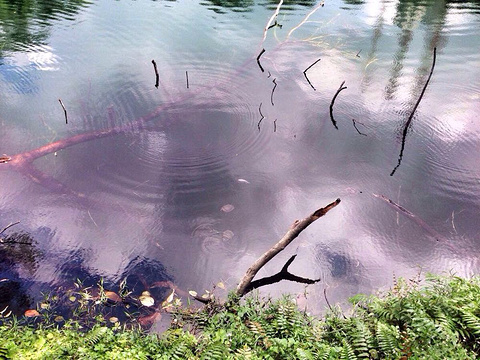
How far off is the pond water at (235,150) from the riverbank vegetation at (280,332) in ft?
0.97

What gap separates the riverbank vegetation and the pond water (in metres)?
0.30

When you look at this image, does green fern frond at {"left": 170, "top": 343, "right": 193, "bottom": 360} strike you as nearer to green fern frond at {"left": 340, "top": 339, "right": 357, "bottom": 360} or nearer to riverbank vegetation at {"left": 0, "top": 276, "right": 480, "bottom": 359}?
riverbank vegetation at {"left": 0, "top": 276, "right": 480, "bottom": 359}

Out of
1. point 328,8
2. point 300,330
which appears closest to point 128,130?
point 300,330

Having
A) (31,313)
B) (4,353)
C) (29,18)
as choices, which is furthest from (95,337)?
(29,18)

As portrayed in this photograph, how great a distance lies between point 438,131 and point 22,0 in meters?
7.50

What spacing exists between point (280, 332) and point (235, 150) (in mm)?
2117

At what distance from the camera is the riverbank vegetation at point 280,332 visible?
2.10 m

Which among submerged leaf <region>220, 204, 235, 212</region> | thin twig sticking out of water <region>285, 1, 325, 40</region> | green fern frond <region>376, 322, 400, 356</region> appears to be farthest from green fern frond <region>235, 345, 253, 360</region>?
thin twig sticking out of water <region>285, 1, 325, 40</region>

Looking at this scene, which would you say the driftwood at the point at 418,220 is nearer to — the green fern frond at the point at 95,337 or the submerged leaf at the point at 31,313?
the green fern frond at the point at 95,337

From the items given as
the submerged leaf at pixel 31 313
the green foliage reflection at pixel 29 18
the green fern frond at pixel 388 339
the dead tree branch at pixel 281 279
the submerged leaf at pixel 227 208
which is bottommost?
the submerged leaf at pixel 31 313

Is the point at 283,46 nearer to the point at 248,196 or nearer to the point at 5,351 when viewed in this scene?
the point at 248,196

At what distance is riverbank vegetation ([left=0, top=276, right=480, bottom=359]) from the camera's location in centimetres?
210

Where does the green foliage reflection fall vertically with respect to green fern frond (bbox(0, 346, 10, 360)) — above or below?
above

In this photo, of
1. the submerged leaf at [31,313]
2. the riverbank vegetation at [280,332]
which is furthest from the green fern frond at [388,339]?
the submerged leaf at [31,313]
